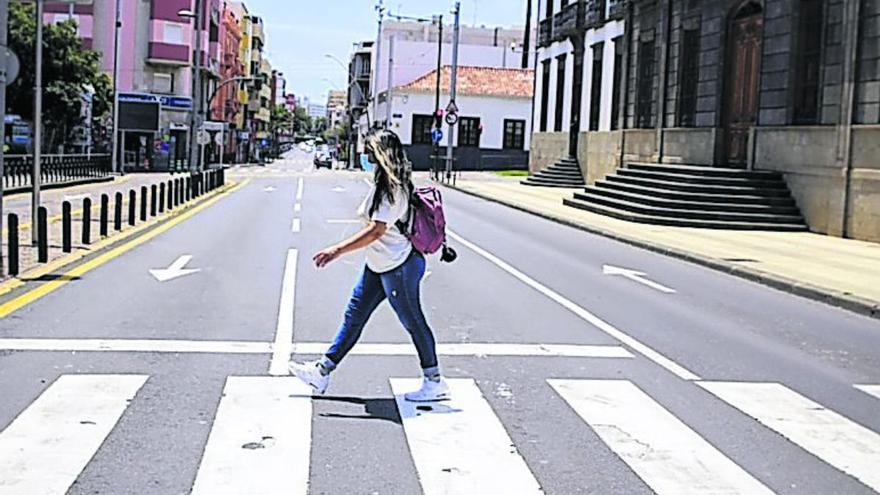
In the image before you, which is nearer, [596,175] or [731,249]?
[731,249]

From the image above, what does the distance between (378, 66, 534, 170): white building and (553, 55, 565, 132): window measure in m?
28.7

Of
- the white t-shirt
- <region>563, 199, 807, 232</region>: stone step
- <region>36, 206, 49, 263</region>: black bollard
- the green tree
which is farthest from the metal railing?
the white t-shirt

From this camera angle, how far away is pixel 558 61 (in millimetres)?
53031

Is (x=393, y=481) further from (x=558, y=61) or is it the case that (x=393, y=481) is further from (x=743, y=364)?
(x=558, y=61)

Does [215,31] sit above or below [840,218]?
above

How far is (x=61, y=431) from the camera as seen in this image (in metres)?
6.72

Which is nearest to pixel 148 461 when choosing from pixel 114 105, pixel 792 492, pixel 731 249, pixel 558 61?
pixel 792 492

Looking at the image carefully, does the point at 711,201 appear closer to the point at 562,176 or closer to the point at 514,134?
the point at 562,176

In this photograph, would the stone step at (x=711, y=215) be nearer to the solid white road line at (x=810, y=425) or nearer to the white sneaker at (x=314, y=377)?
the solid white road line at (x=810, y=425)

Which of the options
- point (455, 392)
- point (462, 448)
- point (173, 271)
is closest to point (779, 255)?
point (173, 271)

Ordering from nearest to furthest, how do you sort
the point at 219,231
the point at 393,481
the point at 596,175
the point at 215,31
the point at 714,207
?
the point at 393,481
the point at 219,231
the point at 714,207
the point at 596,175
the point at 215,31

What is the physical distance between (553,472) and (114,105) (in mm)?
59279

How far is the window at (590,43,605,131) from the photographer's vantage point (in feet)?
148

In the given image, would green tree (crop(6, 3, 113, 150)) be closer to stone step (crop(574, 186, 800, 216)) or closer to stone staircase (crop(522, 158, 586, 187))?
stone staircase (crop(522, 158, 586, 187))
